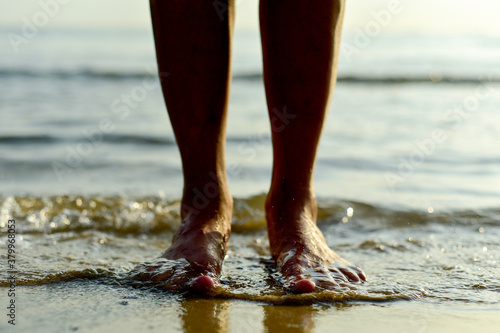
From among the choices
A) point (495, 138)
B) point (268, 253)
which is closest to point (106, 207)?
point (268, 253)

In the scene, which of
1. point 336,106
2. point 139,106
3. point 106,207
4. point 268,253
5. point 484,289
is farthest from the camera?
point 336,106

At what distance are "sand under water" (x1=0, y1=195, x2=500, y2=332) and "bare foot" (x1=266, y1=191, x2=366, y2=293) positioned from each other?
0.04m

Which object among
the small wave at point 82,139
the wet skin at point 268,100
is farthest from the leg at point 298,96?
the small wave at point 82,139

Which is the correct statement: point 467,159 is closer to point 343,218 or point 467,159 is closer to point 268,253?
point 343,218

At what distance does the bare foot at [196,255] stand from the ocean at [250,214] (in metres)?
0.05

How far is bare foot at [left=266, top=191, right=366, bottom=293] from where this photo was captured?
148 cm

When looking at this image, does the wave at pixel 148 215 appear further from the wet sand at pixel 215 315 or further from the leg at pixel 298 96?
the wet sand at pixel 215 315

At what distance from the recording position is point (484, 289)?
1510 millimetres

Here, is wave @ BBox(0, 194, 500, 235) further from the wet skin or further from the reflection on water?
the reflection on water

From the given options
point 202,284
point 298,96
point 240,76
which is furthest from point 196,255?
point 240,76

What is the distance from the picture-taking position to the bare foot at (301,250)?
1.48 meters

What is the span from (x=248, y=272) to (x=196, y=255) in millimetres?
160

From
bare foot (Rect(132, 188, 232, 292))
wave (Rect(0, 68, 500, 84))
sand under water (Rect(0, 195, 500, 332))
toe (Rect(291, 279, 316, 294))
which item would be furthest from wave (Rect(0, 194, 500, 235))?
wave (Rect(0, 68, 500, 84))

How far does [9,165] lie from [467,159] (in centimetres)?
231
